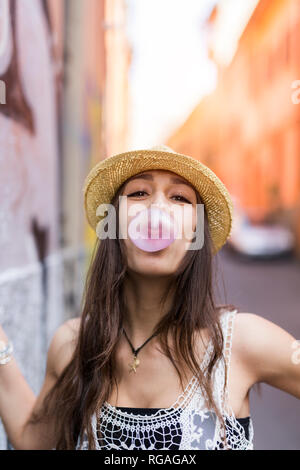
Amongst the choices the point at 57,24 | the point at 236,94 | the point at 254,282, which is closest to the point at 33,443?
the point at 57,24

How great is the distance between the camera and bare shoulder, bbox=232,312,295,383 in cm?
132

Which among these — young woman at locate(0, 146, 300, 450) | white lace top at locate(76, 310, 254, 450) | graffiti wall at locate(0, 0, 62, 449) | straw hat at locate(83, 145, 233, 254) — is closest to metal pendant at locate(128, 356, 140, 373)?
young woman at locate(0, 146, 300, 450)

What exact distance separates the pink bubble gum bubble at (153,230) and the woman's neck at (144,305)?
0.64ft

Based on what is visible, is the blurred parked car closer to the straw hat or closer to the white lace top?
the straw hat

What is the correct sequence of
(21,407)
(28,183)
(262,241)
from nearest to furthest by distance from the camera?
(21,407), (28,183), (262,241)

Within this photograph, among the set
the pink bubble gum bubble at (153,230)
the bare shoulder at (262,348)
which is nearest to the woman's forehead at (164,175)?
the pink bubble gum bubble at (153,230)

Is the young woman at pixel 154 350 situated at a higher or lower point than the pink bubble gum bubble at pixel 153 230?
lower

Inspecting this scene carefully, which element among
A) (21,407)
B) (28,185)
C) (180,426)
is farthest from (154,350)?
(28,185)

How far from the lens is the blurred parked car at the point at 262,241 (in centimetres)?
1341

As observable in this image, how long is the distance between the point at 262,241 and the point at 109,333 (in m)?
12.4

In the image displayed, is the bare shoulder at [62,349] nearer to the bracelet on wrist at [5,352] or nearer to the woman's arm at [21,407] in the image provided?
the woman's arm at [21,407]

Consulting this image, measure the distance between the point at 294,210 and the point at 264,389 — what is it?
10.9m

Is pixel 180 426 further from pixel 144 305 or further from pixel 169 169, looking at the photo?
pixel 169 169

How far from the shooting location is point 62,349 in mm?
1519
